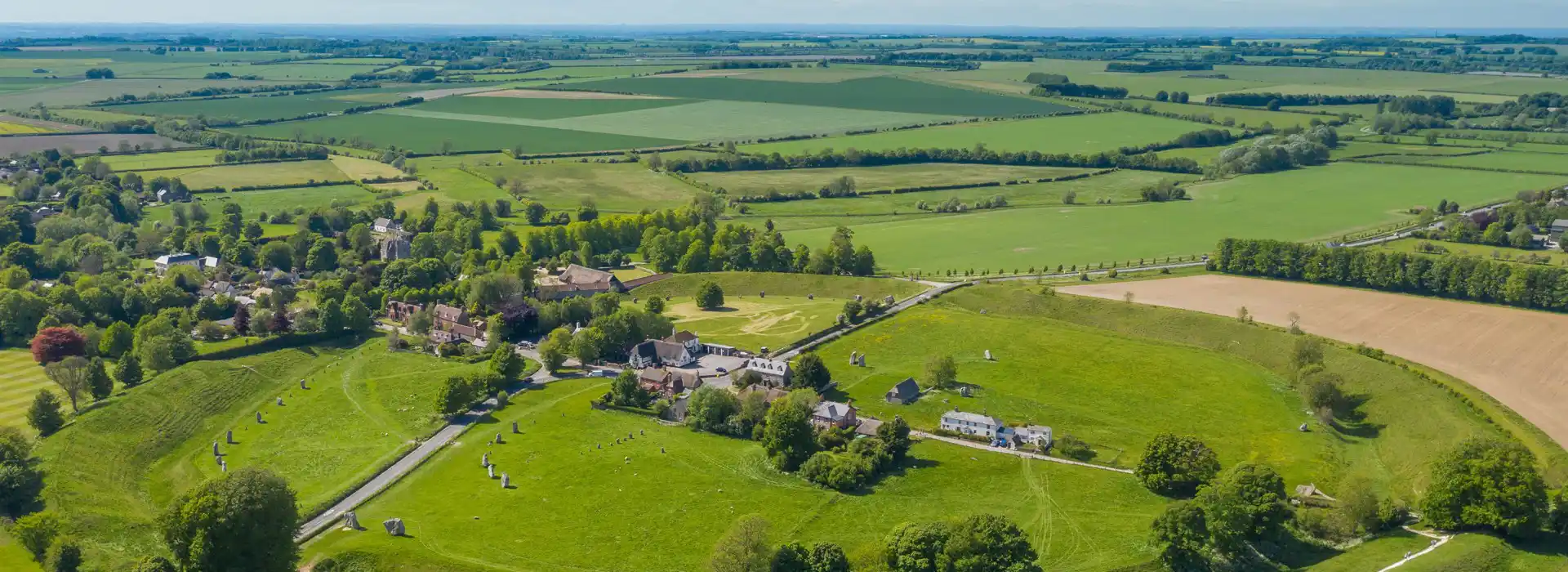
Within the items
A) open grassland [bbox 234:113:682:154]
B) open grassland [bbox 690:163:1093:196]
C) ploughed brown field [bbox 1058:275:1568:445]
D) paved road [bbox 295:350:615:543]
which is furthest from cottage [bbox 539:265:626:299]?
open grassland [bbox 234:113:682:154]

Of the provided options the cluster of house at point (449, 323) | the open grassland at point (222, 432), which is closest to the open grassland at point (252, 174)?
the cluster of house at point (449, 323)

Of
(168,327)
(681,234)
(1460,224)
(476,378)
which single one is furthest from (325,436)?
(1460,224)

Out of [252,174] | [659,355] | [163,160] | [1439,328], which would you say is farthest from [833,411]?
[163,160]

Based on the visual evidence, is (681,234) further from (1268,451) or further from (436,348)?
(1268,451)

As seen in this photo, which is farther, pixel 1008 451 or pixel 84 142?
pixel 84 142

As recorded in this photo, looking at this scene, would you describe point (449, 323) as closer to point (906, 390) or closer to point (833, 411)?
point (833, 411)

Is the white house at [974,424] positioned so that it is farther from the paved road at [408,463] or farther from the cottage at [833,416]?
the paved road at [408,463]

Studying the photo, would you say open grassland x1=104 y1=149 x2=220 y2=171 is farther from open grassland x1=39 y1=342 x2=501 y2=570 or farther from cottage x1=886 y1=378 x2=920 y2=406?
cottage x1=886 y1=378 x2=920 y2=406
